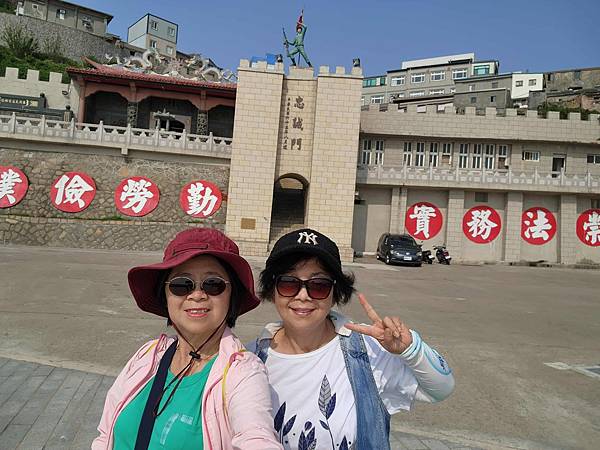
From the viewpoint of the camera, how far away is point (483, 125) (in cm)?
2266

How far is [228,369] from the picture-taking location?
1.46 meters

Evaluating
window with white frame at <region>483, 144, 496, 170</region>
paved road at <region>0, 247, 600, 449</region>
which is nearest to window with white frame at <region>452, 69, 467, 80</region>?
window with white frame at <region>483, 144, 496, 170</region>

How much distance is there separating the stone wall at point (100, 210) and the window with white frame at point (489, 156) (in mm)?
14581

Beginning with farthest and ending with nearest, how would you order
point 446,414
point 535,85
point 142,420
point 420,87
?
point 420,87, point 535,85, point 446,414, point 142,420

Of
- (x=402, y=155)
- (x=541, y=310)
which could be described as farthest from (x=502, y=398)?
(x=402, y=155)

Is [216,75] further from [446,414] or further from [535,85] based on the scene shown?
[535,85]

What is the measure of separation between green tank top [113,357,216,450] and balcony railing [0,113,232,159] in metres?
19.0

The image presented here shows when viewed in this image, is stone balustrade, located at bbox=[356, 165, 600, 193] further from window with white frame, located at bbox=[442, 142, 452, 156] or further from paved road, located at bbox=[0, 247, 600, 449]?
paved road, located at bbox=[0, 247, 600, 449]

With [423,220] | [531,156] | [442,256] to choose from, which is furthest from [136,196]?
[531,156]

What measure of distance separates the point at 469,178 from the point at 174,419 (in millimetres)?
22057

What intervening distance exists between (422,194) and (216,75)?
45.3 feet

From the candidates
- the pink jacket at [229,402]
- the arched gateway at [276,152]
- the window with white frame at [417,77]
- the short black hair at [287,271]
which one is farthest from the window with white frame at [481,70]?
the pink jacket at [229,402]

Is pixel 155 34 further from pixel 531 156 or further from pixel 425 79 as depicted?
pixel 531 156

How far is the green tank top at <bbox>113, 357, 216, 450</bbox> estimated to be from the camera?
136 cm
